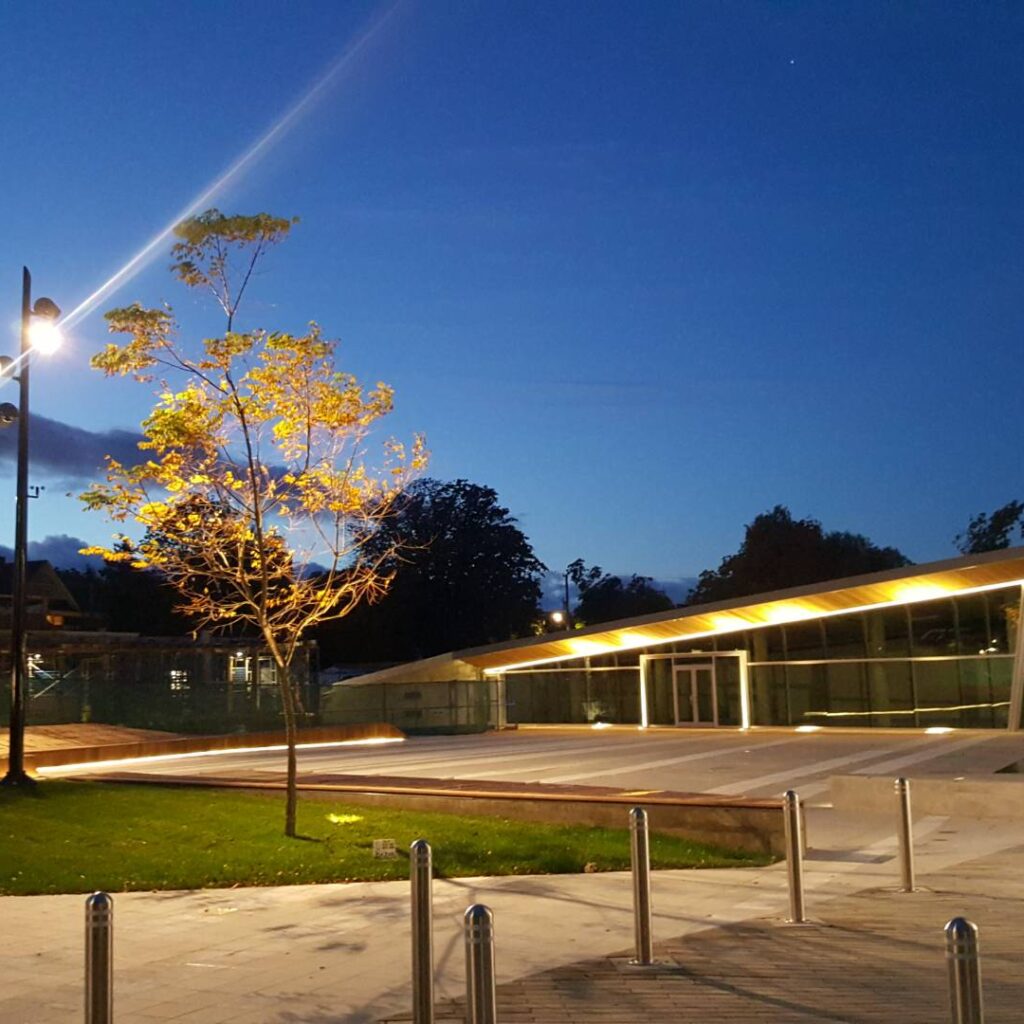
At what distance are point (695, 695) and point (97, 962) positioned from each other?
38673mm

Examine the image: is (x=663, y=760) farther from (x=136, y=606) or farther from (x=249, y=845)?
(x=136, y=606)

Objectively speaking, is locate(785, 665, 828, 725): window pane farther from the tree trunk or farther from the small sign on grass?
the small sign on grass

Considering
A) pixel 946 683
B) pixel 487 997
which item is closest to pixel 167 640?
pixel 946 683

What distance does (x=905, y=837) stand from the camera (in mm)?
10688

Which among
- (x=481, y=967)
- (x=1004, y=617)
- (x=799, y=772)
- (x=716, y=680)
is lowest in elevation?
(x=799, y=772)

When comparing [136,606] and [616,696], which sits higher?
[136,606]

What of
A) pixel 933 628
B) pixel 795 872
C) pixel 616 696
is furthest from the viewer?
pixel 616 696

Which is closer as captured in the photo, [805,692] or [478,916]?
[478,916]

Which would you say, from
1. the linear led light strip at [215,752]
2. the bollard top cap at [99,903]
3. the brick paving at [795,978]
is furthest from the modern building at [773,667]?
the bollard top cap at [99,903]

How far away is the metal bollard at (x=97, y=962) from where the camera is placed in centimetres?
508

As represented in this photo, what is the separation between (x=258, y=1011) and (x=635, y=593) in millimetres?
101860

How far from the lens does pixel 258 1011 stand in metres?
6.96

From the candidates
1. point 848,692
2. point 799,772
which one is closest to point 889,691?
point 848,692

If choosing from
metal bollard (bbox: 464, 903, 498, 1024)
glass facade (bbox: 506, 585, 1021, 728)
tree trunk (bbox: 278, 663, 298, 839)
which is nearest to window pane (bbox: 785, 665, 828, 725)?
glass facade (bbox: 506, 585, 1021, 728)
